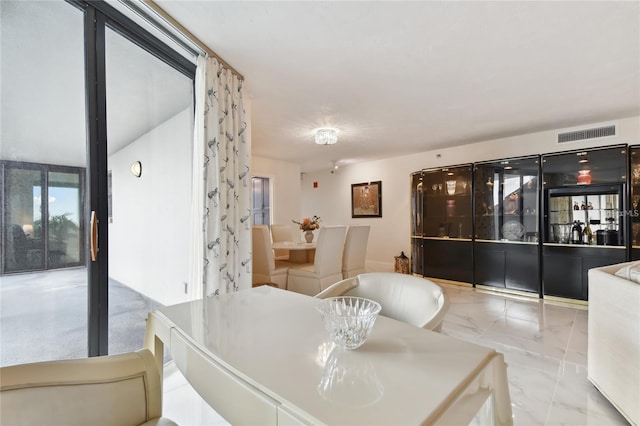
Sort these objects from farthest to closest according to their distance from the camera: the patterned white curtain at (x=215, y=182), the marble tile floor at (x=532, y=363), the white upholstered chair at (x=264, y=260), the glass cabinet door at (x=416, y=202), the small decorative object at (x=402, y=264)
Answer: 1. the small decorative object at (x=402, y=264)
2. the glass cabinet door at (x=416, y=202)
3. the white upholstered chair at (x=264, y=260)
4. the patterned white curtain at (x=215, y=182)
5. the marble tile floor at (x=532, y=363)

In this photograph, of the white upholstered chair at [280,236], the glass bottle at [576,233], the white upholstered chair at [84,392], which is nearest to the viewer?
the white upholstered chair at [84,392]

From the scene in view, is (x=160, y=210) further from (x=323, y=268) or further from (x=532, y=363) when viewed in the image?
(x=532, y=363)

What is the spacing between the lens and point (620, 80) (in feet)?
8.37

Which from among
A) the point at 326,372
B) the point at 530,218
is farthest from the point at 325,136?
the point at 326,372

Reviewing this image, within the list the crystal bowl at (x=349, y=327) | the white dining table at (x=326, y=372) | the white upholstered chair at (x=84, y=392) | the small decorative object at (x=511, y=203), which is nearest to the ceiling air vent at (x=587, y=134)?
the small decorative object at (x=511, y=203)

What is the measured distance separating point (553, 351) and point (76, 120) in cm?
386

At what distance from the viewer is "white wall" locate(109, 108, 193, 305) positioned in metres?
2.23

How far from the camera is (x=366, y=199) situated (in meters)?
6.28

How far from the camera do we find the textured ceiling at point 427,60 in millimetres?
1718

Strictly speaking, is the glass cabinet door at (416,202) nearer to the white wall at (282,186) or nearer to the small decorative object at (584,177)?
the small decorative object at (584,177)

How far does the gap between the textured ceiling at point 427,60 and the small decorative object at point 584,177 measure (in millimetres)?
669

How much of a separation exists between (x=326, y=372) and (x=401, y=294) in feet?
3.02

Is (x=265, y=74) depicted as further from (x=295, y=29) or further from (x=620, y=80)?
(x=620, y=80)

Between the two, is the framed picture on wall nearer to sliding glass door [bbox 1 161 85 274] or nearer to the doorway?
the doorway
